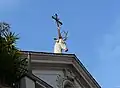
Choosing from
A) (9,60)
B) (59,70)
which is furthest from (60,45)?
(9,60)

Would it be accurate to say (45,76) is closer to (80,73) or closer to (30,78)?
(80,73)

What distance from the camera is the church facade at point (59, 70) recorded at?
941 inches

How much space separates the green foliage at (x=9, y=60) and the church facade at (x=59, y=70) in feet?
16.0

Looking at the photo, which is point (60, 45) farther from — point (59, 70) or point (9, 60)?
point (9, 60)

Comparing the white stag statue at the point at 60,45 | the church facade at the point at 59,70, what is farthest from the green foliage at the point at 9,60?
the white stag statue at the point at 60,45

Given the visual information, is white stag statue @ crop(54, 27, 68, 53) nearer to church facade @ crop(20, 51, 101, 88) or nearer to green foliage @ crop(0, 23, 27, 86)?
church facade @ crop(20, 51, 101, 88)

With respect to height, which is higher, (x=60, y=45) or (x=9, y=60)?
(x=60, y=45)

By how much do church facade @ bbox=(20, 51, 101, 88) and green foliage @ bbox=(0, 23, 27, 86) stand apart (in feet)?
16.0

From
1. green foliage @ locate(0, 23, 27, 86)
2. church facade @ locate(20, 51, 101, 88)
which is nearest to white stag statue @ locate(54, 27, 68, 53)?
church facade @ locate(20, 51, 101, 88)

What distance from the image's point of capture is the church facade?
78.4ft

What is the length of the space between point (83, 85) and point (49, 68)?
3037 millimetres

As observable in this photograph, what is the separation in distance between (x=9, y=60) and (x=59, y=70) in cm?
913

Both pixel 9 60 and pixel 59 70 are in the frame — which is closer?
pixel 9 60

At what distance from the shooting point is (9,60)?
16.3m
